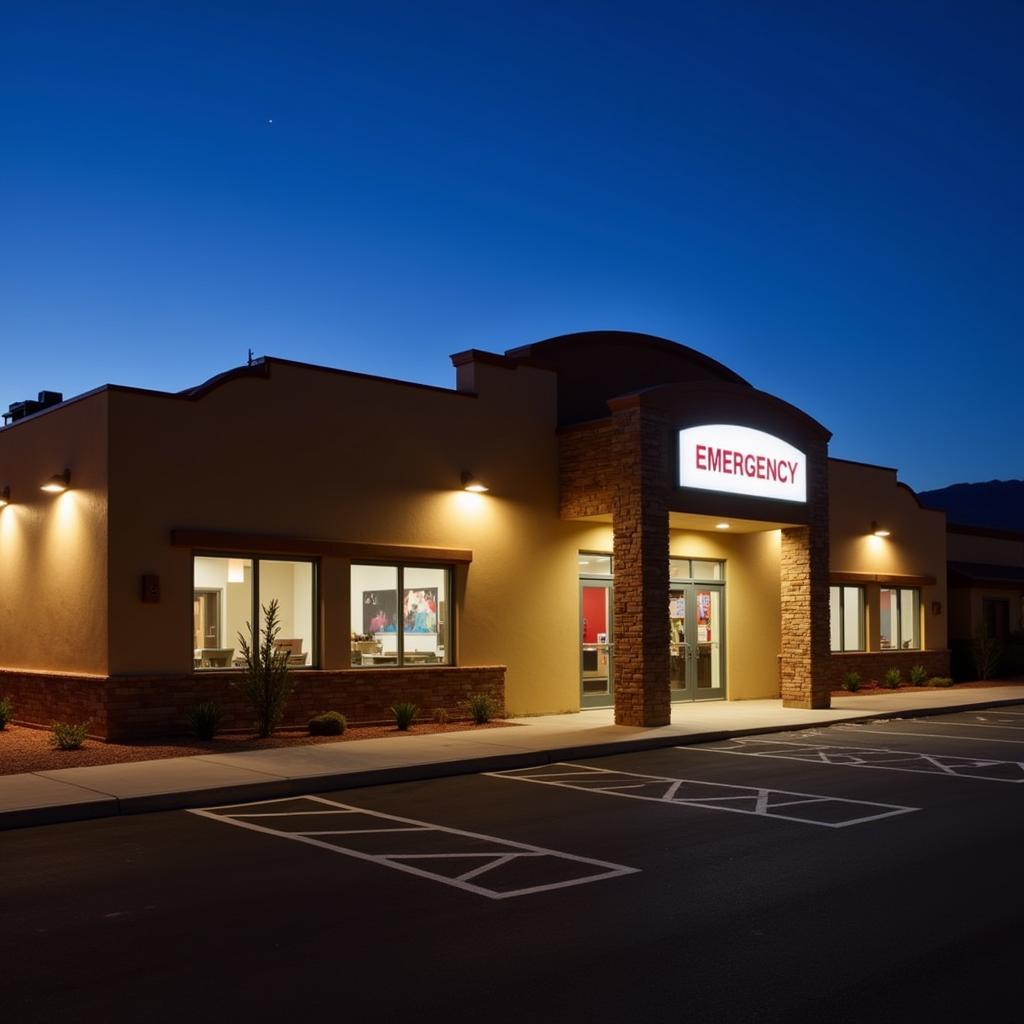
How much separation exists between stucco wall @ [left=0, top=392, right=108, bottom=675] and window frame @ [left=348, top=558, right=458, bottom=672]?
13.2ft

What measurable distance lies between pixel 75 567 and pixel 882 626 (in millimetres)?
20796

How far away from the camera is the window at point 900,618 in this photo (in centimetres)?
3091

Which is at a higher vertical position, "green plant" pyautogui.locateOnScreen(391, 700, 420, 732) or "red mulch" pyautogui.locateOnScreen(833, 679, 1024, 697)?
"green plant" pyautogui.locateOnScreen(391, 700, 420, 732)

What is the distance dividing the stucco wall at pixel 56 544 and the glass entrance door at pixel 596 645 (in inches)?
359

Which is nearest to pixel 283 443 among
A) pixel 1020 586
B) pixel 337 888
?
pixel 337 888

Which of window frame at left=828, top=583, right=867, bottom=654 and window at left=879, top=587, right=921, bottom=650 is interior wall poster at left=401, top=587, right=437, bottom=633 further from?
window at left=879, top=587, right=921, bottom=650

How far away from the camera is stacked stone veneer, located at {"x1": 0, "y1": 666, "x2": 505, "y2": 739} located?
16.7 meters

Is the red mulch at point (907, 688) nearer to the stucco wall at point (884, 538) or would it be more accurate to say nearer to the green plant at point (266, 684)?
the stucco wall at point (884, 538)

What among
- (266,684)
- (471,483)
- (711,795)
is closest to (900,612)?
(471,483)

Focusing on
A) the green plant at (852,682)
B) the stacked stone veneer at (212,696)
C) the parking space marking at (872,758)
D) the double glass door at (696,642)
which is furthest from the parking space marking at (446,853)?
the green plant at (852,682)

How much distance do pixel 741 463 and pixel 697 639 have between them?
15.5ft

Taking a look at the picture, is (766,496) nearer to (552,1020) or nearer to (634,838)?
(634,838)

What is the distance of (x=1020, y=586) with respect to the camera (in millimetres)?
36188

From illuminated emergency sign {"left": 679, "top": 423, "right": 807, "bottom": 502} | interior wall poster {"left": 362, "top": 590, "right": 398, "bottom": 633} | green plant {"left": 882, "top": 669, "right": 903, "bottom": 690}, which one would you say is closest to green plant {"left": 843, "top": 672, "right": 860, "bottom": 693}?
green plant {"left": 882, "top": 669, "right": 903, "bottom": 690}
